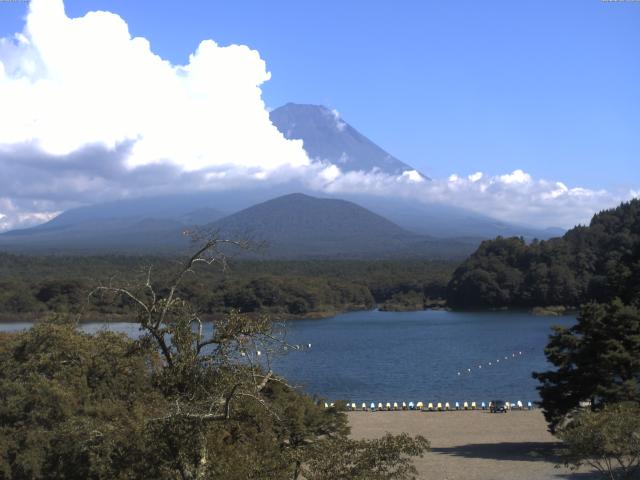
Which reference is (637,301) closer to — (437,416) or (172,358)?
(437,416)

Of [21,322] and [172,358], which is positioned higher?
[172,358]

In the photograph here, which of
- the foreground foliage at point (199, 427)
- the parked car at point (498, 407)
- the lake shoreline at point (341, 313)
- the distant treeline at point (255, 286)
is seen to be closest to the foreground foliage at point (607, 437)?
the foreground foliage at point (199, 427)

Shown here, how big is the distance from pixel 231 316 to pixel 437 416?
1493cm

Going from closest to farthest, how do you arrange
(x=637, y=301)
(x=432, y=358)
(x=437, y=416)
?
(x=637, y=301) < (x=437, y=416) < (x=432, y=358)

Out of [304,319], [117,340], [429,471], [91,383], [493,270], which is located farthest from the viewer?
[493,270]

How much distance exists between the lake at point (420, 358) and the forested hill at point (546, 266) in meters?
6.40

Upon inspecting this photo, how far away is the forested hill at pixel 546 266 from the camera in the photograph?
56.2 metres

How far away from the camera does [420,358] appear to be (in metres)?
32.2

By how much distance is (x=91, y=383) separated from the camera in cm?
1141

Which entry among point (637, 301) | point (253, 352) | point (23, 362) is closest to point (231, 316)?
point (253, 352)

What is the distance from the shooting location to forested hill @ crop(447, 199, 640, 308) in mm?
56156

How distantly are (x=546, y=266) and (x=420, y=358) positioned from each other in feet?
96.5

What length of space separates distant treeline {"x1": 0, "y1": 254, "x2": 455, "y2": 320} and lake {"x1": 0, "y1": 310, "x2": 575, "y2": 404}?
4.58 meters

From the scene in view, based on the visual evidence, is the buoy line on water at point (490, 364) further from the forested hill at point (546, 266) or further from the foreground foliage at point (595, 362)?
the forested hill at point (546, 266)
